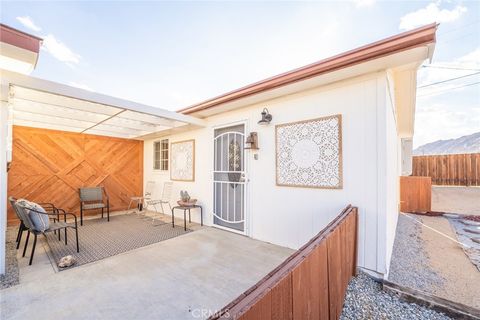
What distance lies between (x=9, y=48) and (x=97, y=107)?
1.54m

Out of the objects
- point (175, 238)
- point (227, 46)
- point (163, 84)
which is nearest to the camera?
point (175, 238)

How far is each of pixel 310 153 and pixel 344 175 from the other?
594mm

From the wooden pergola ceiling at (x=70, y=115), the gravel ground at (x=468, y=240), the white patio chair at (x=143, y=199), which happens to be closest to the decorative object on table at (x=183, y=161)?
the wooden pergola ceiling at (x=70, y=115)

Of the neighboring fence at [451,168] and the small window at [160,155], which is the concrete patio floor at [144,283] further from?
Answer: the neighboring fence at [451,168]

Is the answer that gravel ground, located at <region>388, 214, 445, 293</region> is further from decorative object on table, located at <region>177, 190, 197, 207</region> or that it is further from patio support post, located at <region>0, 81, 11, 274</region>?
patio support post, located at <region>0, 81, 11, 274</region>

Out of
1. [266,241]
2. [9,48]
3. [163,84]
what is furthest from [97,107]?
[163,84]

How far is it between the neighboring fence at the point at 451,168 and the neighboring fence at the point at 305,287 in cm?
1222

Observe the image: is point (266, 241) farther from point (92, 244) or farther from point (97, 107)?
point (97, 107)

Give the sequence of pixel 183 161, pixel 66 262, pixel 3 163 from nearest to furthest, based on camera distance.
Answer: pixel 3 163
pixel 66 262
pixel 183 161

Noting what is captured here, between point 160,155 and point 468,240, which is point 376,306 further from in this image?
point 160,155

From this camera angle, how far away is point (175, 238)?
4.09 metres

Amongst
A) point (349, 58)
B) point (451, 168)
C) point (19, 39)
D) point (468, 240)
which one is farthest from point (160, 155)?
point (451, 168)

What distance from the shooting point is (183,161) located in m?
5.69

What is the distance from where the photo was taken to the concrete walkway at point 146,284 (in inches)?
78.0
